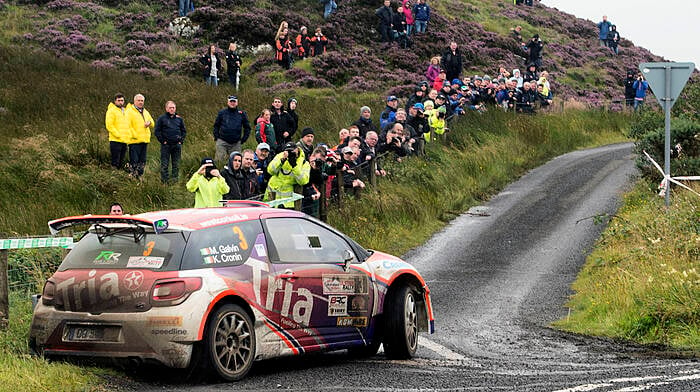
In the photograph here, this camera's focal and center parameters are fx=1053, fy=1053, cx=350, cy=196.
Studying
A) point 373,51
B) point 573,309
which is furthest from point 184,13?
point 573,309

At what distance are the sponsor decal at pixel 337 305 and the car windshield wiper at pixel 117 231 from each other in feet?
6.60

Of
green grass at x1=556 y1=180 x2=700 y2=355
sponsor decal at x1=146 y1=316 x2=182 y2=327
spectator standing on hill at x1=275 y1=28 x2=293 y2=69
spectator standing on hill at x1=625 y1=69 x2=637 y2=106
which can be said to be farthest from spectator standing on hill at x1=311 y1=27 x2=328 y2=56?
sponsor decal at x1=146 y1=316 x2=182 y2=327

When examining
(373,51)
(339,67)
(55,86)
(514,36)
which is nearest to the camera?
(55,86)

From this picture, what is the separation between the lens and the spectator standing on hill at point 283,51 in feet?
131

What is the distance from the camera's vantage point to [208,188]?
14945 mm

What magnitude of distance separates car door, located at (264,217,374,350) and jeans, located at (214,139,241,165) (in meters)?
11.0

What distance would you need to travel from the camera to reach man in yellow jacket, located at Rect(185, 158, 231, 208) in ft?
48.9

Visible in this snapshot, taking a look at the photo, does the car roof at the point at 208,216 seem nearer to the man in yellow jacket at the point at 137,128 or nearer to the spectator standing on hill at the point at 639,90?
the man in yellow jacket at the point at 137,128

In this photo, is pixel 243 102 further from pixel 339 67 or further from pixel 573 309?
pixel 573 309

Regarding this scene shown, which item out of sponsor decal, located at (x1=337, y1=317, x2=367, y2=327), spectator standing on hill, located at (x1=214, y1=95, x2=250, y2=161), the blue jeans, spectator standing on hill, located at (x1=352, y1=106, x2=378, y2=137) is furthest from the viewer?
the blue jeans

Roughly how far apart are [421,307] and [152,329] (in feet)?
11.5

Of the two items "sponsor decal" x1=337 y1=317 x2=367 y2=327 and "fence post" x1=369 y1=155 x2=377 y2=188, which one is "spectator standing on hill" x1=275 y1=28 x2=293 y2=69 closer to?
"fence post" x1=369 y1=155 x2=377 y2=188

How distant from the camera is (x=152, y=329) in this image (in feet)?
27.5

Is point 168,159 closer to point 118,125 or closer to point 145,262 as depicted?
point 118,125
